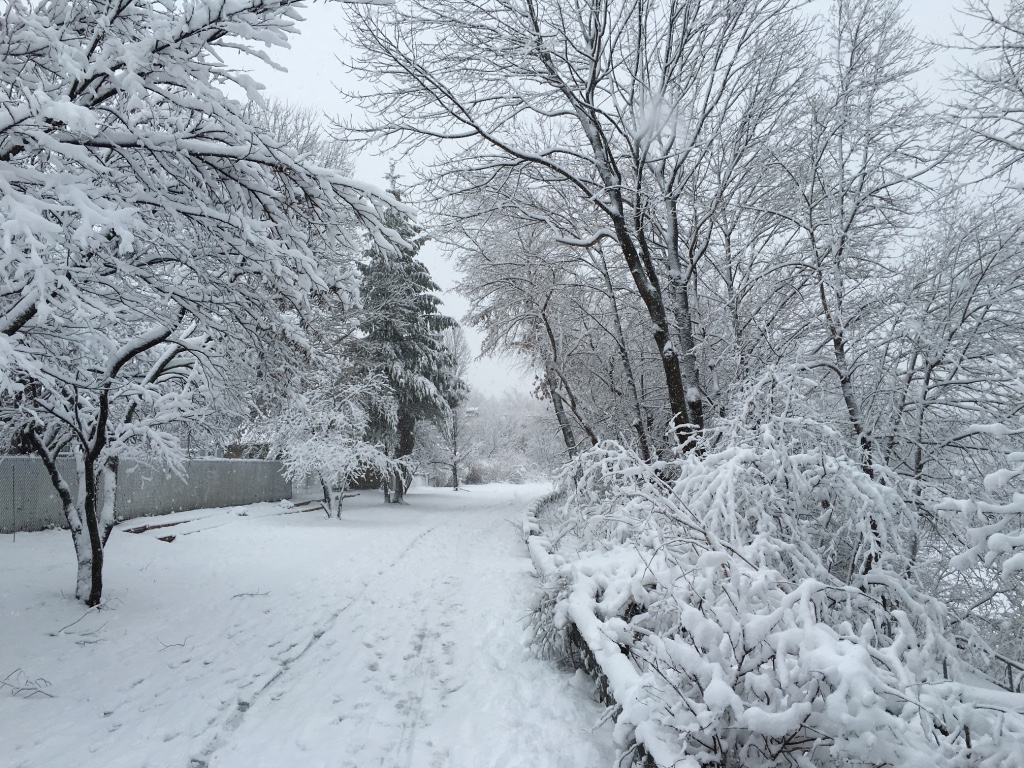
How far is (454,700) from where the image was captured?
413 cm

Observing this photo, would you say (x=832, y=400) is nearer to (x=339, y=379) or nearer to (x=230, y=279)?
(x=230, y=279)

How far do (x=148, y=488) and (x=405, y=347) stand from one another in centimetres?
1118

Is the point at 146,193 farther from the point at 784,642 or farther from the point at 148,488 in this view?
the point at 148,488

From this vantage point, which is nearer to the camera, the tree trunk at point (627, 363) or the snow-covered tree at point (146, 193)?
the snow-covered tree at point (146, 193)

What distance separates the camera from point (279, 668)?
4.72m

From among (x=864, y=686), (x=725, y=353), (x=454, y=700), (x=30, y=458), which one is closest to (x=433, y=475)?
(x=30, y=458)

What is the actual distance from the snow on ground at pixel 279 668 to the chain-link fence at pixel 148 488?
1.13 meters

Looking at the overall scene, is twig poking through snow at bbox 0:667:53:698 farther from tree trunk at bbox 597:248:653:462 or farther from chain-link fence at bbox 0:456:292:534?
tree trunk at bbox 597:248:653:462

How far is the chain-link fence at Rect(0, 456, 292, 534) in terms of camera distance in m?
9.96

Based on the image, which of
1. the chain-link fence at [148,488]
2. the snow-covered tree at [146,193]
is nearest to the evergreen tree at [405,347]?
the chain-link fence at [148,488]

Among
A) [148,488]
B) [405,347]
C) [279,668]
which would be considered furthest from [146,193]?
[405,347]

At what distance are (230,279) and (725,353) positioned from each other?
6798 mm

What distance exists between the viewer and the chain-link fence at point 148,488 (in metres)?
9.96

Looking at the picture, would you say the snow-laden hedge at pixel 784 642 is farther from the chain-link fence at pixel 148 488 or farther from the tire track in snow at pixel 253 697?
the chain-link fence at pixel 148 488
